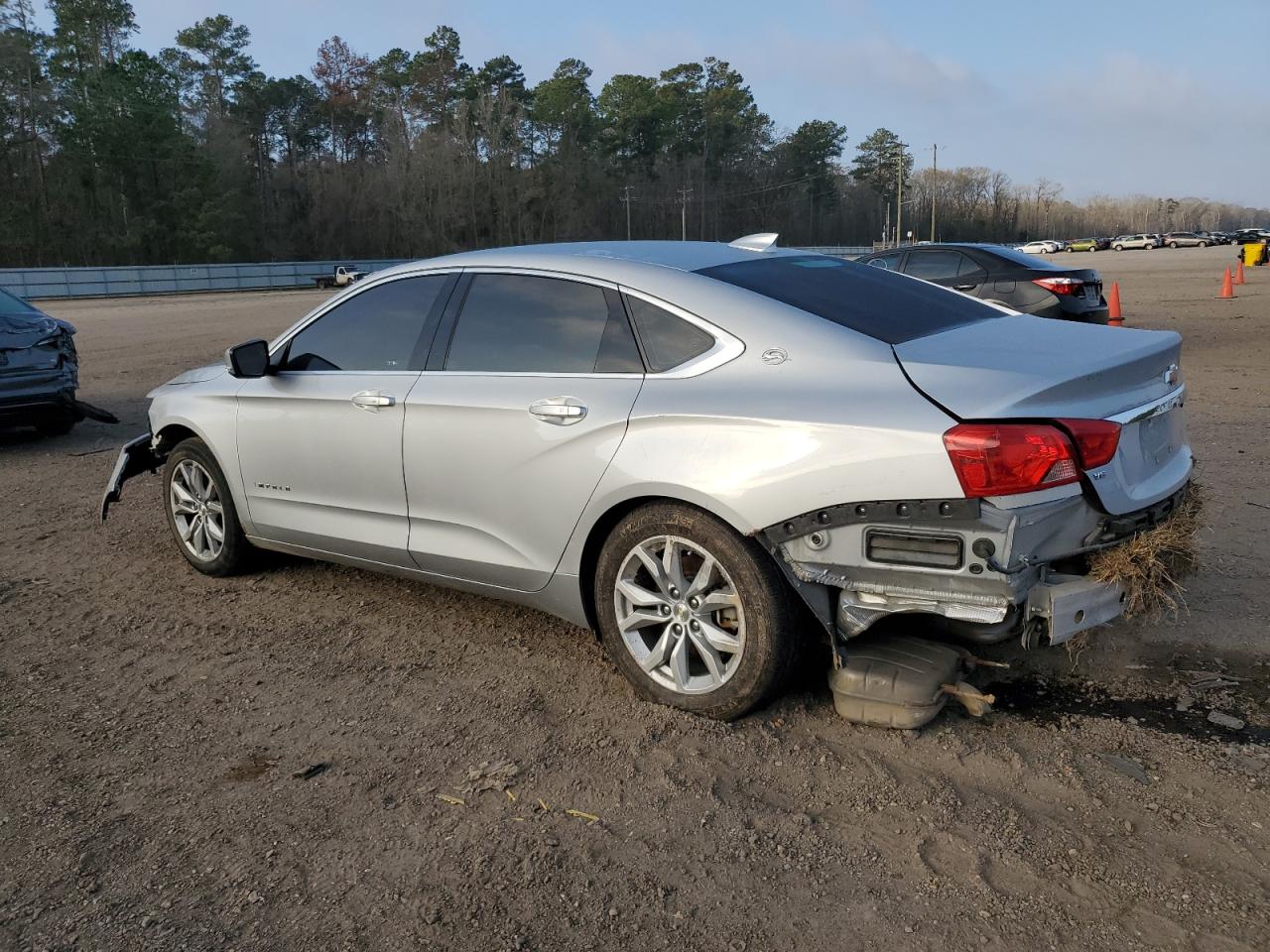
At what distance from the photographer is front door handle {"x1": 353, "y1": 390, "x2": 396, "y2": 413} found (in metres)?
4.42

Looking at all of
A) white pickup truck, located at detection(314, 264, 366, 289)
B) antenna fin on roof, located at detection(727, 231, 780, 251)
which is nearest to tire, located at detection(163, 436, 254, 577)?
antenna fin on roof, located at detection(727, 231, 780, 251)

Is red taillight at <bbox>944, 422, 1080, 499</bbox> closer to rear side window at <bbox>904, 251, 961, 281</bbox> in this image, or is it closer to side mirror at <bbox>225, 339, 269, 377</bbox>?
side mirror at <bbox>225, 339, 269, 377</bbox>

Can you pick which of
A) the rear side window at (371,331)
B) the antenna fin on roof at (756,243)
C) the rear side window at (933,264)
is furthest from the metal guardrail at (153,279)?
the antenna fin on roof at (756,243)

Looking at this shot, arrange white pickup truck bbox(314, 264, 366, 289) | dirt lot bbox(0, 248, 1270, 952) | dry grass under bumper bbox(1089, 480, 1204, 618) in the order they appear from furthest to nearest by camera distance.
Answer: white pickup truck bbox(314, 264, 366, 289) < dry grass under bumper bbox(1089, 480, 1204, 618) < dirt lot bbox(0, 248, 1270, 952)

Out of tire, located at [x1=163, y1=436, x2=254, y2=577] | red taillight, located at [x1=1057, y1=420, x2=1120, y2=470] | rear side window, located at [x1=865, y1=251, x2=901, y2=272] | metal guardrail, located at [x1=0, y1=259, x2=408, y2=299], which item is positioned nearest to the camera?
red taillight, located at [x1=1057, y1=420, x2=1120, y2=470]

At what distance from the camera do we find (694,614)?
3.61m

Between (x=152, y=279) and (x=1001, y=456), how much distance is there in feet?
186

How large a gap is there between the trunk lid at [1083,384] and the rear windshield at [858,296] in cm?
Answer: 13

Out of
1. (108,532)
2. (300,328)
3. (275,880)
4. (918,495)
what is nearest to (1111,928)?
(918,495)

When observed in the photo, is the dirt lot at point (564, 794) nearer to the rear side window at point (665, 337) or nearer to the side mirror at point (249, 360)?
the side mirror at point (249, 360)

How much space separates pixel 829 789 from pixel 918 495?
3.14ft

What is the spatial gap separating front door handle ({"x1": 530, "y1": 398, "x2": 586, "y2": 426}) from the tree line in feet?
249

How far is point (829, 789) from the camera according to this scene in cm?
321

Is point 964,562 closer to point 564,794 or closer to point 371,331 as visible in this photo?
point 564,794
